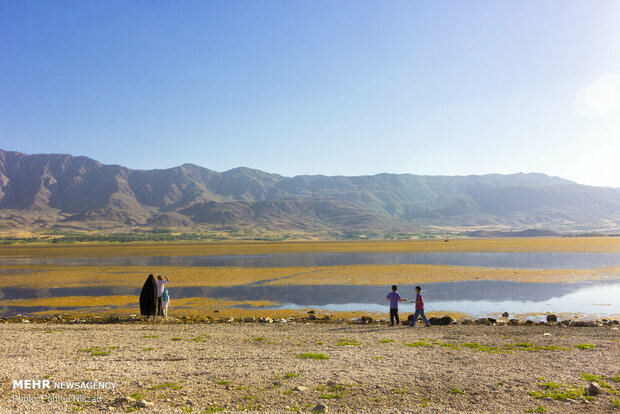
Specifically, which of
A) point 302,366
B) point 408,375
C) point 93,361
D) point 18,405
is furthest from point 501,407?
point 93,361

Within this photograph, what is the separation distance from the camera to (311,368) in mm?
11711

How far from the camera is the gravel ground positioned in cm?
915

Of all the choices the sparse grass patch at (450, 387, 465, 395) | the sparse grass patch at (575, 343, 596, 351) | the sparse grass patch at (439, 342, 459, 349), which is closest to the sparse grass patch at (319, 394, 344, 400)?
the sparse grass patch at (450, 387, 465, 395)

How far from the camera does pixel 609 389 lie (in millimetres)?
9969

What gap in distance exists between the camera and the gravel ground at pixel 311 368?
915cm

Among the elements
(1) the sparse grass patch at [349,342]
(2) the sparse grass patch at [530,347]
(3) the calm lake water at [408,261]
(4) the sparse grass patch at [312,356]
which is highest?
(4) the sparse grass patch at [312,356]

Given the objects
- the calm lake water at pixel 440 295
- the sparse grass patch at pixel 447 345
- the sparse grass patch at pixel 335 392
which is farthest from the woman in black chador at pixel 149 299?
the sparse grass patch at pixel 335 392

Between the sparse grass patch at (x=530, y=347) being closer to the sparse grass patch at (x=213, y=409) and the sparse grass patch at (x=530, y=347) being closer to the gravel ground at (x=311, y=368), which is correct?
A: the gravel ground at (x=311, y=368)

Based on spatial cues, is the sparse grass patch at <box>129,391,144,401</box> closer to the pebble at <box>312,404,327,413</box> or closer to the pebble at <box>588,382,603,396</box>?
the pebble at <box>312,404,327,413</box>

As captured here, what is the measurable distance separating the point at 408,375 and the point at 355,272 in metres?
37.5

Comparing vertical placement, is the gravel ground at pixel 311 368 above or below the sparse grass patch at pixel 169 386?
below

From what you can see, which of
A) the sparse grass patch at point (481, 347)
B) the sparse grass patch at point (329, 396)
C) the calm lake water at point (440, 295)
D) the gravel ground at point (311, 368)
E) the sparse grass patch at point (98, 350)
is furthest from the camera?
the calm lake water at point (440, 295)

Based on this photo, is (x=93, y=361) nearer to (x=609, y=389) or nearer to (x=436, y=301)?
(x=609, y=389)

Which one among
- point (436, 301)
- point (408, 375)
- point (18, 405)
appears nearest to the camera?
point (18, 405)
